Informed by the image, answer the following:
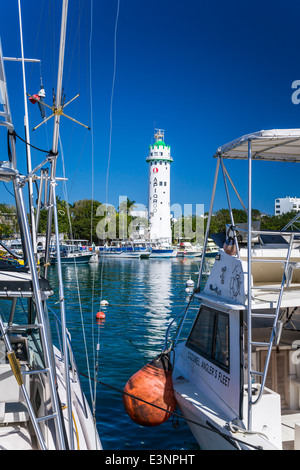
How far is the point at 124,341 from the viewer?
17.4 m

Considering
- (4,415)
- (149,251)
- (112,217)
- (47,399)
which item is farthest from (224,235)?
(112,217)

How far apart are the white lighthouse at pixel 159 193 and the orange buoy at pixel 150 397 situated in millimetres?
94822

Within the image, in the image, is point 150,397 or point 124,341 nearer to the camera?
point 150,397

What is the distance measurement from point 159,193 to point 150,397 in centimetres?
9799

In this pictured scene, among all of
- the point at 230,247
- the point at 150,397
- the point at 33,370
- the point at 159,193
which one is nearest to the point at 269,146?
the point at 230,247

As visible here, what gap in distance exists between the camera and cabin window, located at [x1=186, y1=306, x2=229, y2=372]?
805 cm

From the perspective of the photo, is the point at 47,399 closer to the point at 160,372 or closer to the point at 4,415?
the point at 4,415

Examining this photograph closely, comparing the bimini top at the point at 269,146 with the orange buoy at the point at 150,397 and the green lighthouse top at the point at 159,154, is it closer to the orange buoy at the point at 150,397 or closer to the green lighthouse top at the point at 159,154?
the orange buoy at the point at 150,397

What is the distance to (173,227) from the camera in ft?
384

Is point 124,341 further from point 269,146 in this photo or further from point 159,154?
point 159,154

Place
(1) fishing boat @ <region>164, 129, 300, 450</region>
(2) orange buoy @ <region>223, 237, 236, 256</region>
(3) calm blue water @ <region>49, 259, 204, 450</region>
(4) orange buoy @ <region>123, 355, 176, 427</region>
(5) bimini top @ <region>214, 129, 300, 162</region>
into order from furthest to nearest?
(3) calm blue water @ <region>49, 259, 204, 450</region>, (4) orange buoy @ <region>123, 355, 176, 427</region>, (2) orange buoy @ <region>223, 237, 236, 256</region>, (5) bimini top @ <region>214, 129, 300, 162</region>, (1) fishing boat @ <region>164, 129, 300, 450</region>

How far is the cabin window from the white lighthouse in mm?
94468
